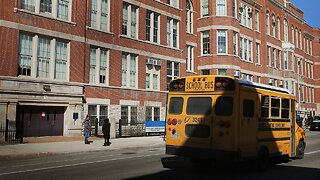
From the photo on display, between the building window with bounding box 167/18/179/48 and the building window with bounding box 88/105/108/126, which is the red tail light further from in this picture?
the building window with bounding box 167/18/179/48

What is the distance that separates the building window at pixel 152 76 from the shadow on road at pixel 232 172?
65.0ft

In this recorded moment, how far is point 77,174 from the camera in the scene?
10883 mm

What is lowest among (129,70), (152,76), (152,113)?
(152,113)

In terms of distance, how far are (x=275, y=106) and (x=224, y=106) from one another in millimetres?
3031

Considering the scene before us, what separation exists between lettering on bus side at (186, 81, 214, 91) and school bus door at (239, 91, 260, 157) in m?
0.99

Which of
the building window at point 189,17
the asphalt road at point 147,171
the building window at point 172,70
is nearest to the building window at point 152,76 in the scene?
the building window at point 172,70

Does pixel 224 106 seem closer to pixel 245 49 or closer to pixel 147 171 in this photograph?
pixel 147 171

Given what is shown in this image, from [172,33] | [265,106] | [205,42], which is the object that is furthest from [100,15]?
[265,106]

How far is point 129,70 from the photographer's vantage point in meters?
30.7

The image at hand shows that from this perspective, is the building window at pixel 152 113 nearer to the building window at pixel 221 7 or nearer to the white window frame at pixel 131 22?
the white window frame at pixel 131 22

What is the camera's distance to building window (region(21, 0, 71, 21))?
946 inches

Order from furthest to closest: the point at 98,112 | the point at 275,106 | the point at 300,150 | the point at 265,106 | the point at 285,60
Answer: the point at 285,60 < the point at 98,112 < the point at 300,150 < the point at 275,106 < the point at 265,106

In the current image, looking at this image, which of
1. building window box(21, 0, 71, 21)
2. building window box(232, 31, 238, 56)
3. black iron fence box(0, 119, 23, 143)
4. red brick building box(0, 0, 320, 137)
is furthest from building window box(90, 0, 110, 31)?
building window box(232, 31, 238, 56)

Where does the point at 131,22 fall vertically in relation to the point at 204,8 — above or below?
below
